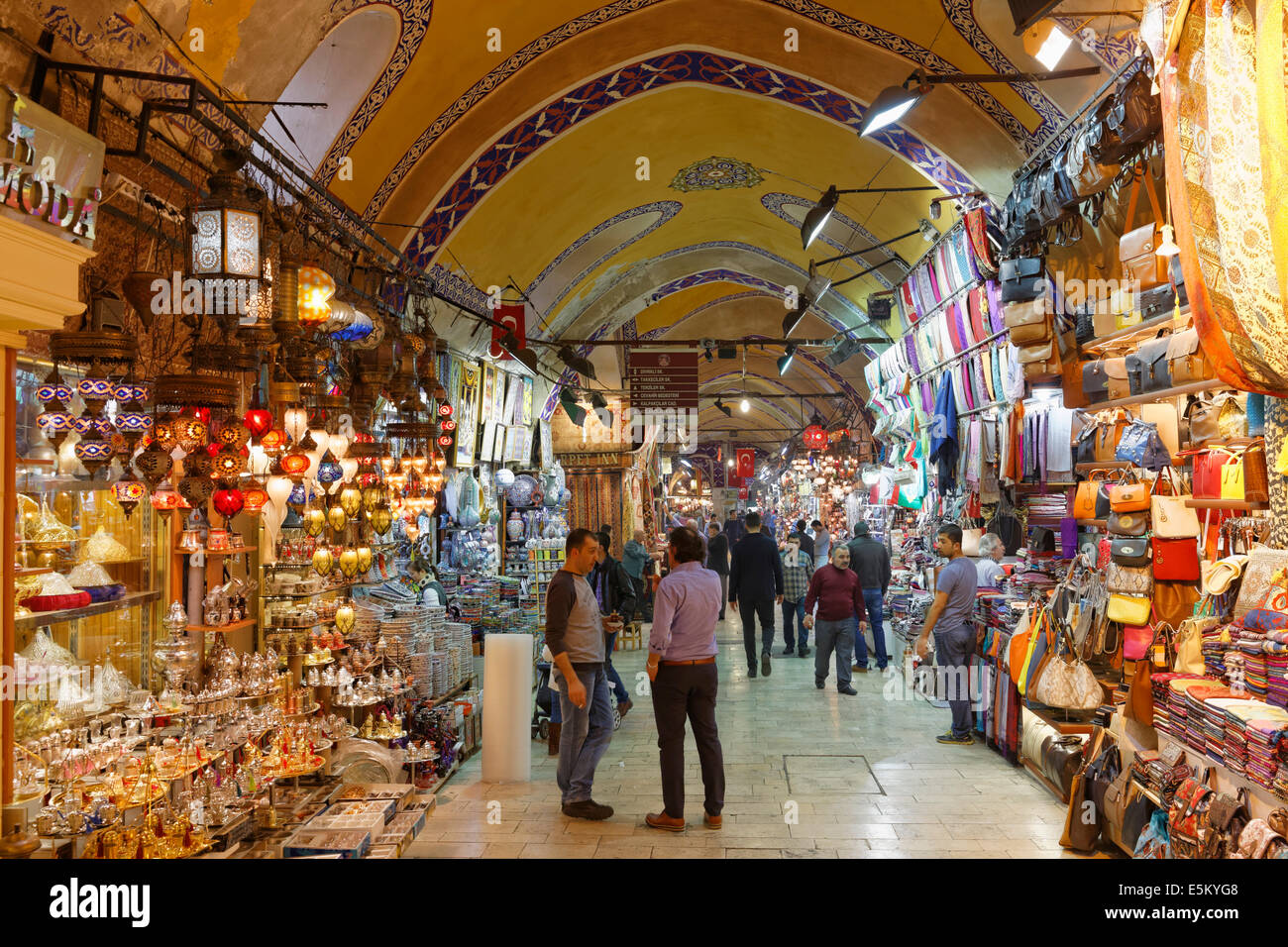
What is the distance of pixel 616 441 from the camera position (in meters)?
13.6

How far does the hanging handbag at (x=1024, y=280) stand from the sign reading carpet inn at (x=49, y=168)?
191 inches

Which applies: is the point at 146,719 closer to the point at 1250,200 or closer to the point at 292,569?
the point at 292,569

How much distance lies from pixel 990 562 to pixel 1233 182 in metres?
4.22

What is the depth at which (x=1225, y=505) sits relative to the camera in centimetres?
355

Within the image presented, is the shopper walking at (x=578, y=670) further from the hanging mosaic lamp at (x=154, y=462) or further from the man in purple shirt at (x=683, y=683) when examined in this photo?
the hanging mosaic lamp at (x=154, y=462)

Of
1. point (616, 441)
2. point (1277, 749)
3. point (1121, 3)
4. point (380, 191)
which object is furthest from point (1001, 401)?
point (616, 441)

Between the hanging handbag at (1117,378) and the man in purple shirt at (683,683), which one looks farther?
the hanging handbag at (1117,378)

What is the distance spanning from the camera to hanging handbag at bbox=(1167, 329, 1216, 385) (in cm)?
381

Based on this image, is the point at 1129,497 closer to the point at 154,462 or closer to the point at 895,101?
the point at 895,101

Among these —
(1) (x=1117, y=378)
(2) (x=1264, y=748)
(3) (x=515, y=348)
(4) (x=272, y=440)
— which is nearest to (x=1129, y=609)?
(2) (x=1264, y=748)

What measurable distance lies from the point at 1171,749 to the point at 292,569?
15.0 ft

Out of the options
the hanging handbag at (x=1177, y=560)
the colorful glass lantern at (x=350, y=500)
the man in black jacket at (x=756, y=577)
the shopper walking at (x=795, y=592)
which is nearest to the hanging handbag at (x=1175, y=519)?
the hanging handbag at (x=1177, y=560)

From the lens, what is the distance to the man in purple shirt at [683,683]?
441 centimetres

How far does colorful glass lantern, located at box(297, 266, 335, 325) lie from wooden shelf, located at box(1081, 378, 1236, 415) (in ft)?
12.6
